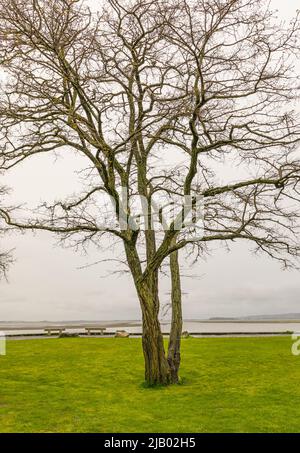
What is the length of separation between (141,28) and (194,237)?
6378 millimetres

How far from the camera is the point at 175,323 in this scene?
17.0 m

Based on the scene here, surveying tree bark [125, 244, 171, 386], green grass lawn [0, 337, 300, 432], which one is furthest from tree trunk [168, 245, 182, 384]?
green grass lawn [0, 337, 300, 432]

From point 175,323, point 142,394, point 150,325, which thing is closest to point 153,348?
point 150,325

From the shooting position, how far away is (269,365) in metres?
21.0

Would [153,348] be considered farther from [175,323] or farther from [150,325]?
[175,323]

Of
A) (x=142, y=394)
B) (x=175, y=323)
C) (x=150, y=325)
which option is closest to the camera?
(x=142, y=394)

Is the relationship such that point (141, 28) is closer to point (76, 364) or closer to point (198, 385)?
point (198, 385)

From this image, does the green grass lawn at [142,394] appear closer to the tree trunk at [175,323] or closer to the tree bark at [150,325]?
the tree bark at [150,325]

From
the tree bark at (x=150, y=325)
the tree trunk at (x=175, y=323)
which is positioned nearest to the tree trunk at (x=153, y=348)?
the tree bark at (x=150, y=325)

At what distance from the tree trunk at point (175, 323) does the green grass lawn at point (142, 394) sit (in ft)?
2.29

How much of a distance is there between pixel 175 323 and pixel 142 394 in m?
3.13

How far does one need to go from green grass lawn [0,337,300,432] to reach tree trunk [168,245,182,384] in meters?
0.70

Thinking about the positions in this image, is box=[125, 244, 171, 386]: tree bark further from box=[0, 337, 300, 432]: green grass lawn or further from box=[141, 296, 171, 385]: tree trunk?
box=[0, 337, 300, 432]: green grass lawn
